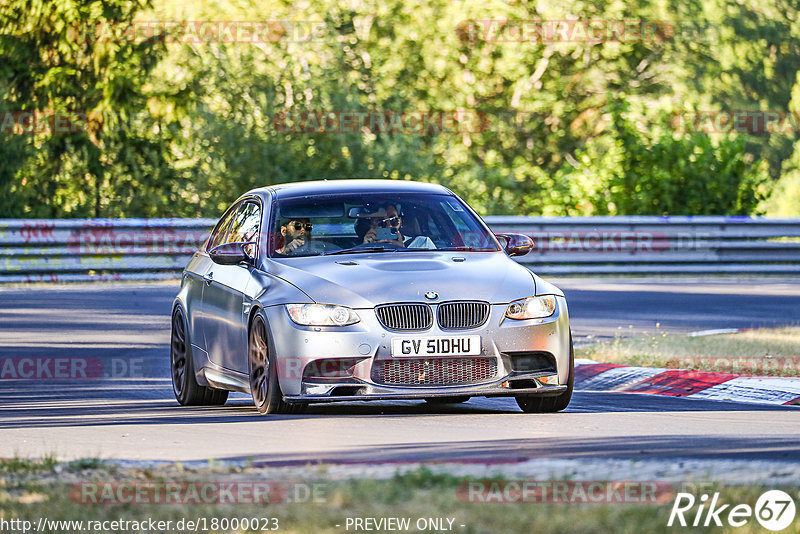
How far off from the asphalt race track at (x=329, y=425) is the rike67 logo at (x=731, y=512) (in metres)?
1.69

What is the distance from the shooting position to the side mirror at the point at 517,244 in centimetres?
1156

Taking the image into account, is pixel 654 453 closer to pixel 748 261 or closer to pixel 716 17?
pixel 748 261

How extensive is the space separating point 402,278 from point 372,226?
1162 millimetres

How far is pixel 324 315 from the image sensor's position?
10281 mm

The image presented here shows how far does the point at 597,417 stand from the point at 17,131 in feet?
71.8

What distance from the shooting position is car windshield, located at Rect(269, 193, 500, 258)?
1130 cm

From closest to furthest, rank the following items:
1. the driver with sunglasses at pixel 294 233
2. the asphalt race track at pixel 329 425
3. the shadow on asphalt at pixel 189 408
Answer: the asphalt race track at pixel 329 425 < the shadow on asphalt at pixel 189 408 < the driver with sunglasses at pixel 294 233

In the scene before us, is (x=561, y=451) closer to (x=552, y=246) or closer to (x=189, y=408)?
(x=189, y=408)

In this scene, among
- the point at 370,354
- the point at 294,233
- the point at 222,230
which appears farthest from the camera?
the point at 222,230

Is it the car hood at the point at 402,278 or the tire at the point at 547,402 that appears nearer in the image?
the car hood at the point at 402,278

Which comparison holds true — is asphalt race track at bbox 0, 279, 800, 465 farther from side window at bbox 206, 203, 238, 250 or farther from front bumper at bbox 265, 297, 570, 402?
side window at bbox 206, 203, 238, 250

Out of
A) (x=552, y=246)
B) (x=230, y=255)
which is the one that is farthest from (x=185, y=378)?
(x=552, y=246)

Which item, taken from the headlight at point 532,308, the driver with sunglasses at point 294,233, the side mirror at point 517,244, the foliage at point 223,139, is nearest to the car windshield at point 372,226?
the driver with sunglasses at point 294,233

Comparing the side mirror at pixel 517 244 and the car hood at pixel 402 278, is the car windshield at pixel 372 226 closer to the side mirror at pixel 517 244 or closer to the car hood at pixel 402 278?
the side mirror at pixel 517 244
